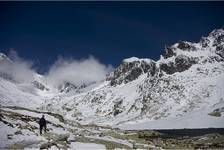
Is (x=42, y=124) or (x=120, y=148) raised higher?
(x=42, y=124)

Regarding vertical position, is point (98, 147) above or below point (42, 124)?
below

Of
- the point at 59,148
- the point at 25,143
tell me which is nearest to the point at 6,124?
the point at 25,143

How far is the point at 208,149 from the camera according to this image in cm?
6156

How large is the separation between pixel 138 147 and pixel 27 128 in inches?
611

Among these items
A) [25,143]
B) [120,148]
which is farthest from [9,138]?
[120,148]

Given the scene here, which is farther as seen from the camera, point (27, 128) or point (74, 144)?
point (27, 128)

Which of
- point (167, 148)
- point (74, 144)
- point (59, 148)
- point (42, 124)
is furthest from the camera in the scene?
point (167, 148)

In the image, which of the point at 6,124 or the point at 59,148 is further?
the point at 6,124

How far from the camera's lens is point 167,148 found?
190 feet

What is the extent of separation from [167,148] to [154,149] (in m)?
4.84

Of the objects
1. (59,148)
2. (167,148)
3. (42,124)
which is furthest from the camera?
(167,148)

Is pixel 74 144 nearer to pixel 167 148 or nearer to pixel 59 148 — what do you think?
pixel 59 148

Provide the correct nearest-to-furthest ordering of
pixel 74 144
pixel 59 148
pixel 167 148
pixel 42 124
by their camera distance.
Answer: pixel 59 148
pixel 74 144
pixel 42 124
pixel 167 148

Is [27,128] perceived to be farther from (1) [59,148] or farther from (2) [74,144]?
(1) [59,148]
